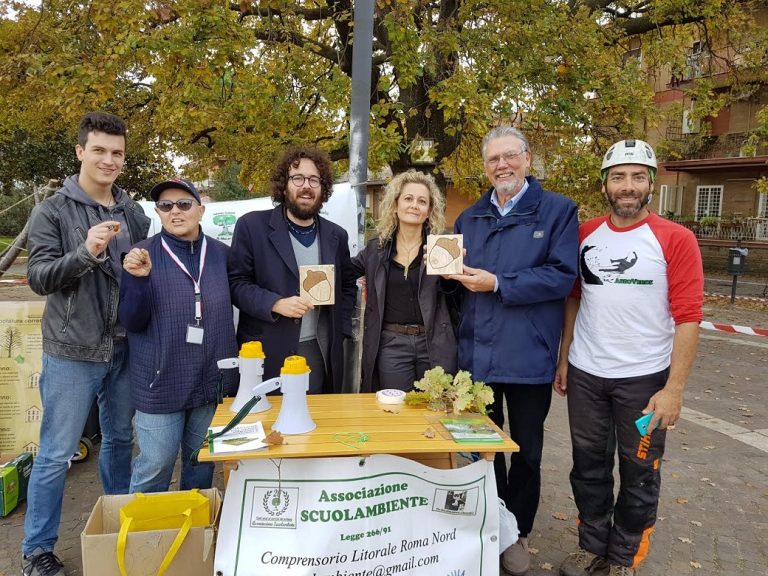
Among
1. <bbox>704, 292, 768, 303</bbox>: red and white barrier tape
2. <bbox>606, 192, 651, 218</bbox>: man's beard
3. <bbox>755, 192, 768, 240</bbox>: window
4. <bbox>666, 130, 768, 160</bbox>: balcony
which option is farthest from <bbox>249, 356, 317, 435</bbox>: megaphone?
<bbox>755, 192, 768, 240</bbox>: window

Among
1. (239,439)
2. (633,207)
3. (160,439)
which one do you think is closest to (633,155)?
(633,207)

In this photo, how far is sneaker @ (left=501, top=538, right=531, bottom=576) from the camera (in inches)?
115

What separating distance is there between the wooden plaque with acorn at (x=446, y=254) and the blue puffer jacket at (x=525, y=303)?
0.23 m

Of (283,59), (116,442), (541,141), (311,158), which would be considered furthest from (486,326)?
(541,141)

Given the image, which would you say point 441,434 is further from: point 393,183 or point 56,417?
point 56,417

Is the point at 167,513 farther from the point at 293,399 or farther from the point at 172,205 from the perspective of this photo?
the point at 172,205

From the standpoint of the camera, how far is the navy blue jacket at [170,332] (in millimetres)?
2539

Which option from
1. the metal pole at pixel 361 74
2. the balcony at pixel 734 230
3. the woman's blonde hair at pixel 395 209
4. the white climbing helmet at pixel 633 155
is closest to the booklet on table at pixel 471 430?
the woman's blonde hair at pixel 395 209

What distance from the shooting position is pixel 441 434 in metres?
2.33

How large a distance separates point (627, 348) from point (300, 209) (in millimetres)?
1870

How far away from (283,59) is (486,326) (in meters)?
5.80

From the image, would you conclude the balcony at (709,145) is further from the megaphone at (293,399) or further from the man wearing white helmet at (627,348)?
the megaphone at (293,399)

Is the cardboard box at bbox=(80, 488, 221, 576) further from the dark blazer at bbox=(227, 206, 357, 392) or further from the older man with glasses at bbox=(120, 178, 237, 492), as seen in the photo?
the dark blazer at bbox=(227, 206, 357, 392)

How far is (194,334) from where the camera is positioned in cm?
259
